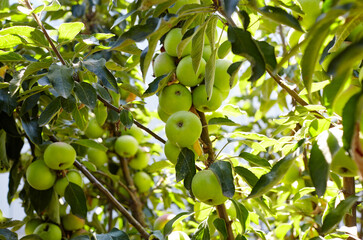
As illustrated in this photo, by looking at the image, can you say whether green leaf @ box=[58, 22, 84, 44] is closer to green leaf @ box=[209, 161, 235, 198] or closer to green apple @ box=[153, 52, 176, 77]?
green apple @ box=[153, 52, 176, 77]

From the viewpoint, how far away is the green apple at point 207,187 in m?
0.79

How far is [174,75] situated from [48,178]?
459 mm

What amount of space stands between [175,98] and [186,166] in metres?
0.14

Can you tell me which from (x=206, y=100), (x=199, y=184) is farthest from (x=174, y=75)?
(x=199, y=184)

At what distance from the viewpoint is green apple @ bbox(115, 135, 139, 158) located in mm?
1554

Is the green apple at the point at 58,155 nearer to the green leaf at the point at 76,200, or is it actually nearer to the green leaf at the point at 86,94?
the green leaf at the point at 76,200

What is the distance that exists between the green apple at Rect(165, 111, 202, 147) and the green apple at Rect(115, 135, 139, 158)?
0.74 metres

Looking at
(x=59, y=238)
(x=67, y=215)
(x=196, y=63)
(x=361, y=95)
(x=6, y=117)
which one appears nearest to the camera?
(x=361, y=95)

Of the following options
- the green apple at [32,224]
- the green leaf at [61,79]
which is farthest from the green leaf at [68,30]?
the green apple at [32,224]

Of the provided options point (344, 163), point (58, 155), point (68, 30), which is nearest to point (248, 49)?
point (344, 163)

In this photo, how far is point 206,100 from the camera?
2.83 feet

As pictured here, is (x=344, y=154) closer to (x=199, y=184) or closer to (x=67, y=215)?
(x=199, y=184)

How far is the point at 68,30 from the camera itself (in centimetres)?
96

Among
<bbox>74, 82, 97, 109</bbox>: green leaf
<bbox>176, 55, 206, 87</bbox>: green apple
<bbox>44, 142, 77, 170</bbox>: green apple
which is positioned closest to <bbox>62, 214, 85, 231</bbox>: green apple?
<bbox>44, 142, 77, 170</bbox>: green apple
